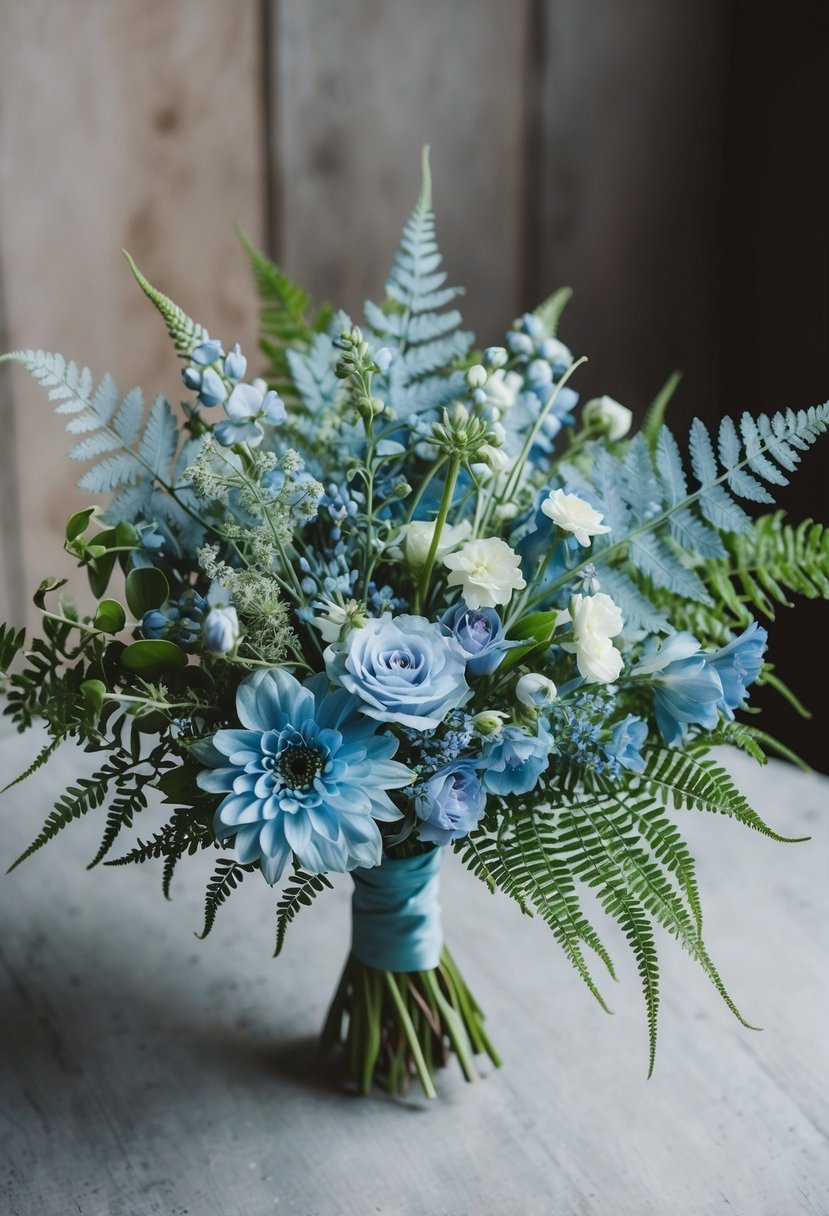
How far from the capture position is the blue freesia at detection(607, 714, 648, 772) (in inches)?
28.4

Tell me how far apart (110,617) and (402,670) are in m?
0.18

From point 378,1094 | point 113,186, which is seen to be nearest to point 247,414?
point 378,1094

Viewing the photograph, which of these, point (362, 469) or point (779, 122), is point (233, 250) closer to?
point (779, 122)

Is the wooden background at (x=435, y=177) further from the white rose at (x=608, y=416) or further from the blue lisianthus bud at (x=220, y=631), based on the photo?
the blue lisianthus bud at (x=220, y=631)

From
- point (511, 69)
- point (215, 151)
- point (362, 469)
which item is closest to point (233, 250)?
point (215, 151)

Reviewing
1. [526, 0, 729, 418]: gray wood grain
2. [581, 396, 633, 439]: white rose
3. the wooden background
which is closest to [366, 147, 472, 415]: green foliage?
[581, 396, 633, 439]: white rose

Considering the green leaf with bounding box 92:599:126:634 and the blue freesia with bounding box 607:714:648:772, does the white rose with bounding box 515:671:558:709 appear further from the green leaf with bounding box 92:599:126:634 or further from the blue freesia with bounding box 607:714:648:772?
the green leaf with bounding box 92:599:126:634

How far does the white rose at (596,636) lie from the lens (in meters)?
0.70

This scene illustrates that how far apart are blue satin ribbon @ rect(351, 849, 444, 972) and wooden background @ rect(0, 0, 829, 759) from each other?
3.97 ft

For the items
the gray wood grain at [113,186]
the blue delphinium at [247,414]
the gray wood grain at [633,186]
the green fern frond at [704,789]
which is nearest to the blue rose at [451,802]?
the green fern frond at [704,789]

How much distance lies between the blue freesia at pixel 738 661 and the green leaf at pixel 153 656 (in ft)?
1.04

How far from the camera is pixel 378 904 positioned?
0.84 meters

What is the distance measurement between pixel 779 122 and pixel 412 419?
1.41m

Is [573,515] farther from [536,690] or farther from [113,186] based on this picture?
[113,186]
